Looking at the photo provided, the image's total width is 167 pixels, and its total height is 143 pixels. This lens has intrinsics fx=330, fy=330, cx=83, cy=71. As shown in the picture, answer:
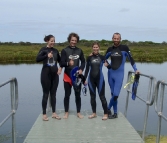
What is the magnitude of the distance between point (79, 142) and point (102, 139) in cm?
35

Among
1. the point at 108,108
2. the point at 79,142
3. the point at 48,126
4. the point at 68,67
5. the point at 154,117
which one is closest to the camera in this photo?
the point at 79,142

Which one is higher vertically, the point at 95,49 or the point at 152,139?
the point at 95,49

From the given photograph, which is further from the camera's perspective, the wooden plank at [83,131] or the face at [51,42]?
the face at [51,42]

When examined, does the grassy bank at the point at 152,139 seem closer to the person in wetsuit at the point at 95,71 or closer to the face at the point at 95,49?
the person in wetsuit at the point at 95,71

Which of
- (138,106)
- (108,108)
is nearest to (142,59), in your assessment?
(138,106)

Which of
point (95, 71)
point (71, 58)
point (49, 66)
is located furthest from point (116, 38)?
point (49, 66)

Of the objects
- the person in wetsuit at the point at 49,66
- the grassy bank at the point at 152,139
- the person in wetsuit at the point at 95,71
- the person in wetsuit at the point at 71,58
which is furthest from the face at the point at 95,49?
the grassy bank at the point at 152,139

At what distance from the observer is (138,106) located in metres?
12.5

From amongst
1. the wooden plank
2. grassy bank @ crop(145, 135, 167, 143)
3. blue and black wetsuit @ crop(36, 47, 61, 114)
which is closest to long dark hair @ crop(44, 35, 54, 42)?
blue and black wetsuit @ crop(36, 47, 61, 114)

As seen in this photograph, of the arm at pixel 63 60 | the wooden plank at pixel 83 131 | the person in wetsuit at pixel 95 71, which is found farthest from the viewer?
the person in wetsuit at pixel 95 71

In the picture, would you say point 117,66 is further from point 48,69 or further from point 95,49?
point 48,69

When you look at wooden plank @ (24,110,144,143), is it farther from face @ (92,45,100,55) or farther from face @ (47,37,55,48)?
face @ (47,37,55,48)

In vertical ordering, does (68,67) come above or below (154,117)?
above

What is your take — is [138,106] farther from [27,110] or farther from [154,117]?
[27,110]
